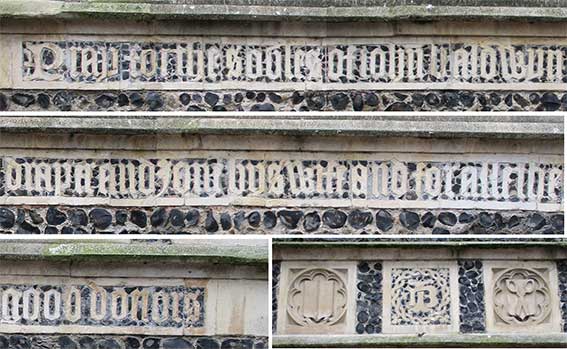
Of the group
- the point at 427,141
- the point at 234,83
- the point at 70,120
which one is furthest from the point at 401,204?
the point at 70,120

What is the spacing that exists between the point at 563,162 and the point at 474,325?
116 cm

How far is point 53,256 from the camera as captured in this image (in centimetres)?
1184

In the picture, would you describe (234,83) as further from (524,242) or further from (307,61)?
(524,242)

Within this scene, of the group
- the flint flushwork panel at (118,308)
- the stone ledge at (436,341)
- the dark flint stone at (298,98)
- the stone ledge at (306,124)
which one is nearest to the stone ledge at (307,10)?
the dark flint stone at (298,98)

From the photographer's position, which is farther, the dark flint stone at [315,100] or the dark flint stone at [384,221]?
the dark flint stone at [315,100]

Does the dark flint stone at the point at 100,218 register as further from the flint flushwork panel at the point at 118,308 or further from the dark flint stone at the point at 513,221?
the dark flint stone at the point at 513,221

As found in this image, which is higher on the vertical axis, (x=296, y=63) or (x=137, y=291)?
(x=296, y=63)

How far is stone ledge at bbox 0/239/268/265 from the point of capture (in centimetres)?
1180

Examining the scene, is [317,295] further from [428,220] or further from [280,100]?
[280,100]

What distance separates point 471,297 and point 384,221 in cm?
70

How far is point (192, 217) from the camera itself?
12141mm

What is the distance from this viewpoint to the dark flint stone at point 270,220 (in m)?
12.1

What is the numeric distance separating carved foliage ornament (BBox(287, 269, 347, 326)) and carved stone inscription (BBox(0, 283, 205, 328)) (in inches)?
22.3

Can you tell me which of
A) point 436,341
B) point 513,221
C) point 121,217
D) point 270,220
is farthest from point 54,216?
point 513,221
